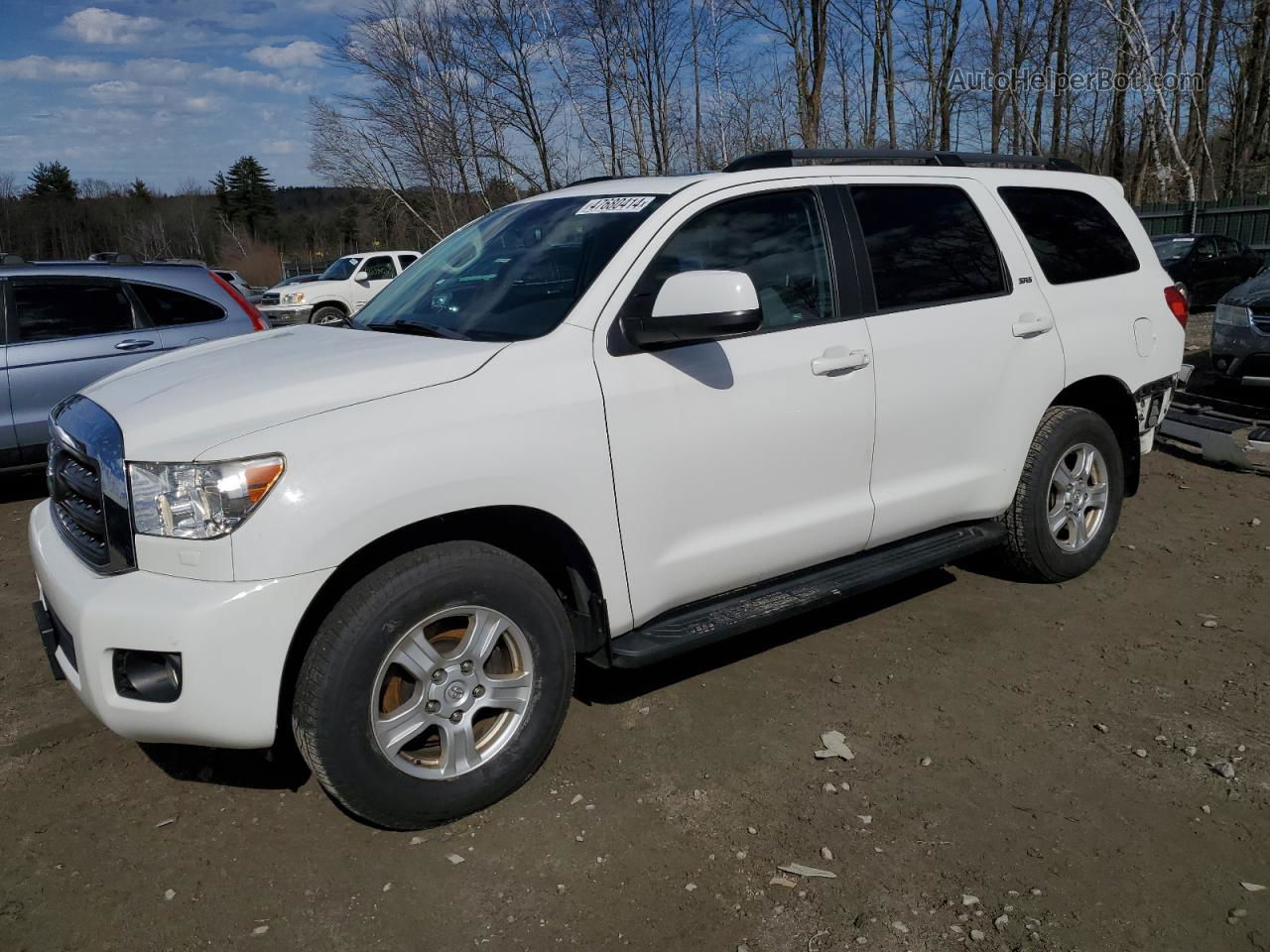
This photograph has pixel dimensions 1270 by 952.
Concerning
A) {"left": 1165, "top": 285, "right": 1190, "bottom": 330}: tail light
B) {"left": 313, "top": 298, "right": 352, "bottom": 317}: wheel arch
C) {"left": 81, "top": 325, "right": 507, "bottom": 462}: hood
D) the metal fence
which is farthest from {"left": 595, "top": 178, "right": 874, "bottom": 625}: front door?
the metal fence

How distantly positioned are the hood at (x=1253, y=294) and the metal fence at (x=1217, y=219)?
12.3 metres

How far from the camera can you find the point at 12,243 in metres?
89.4

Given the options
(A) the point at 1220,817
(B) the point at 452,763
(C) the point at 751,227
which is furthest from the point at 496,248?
(A) the point at 1220,817

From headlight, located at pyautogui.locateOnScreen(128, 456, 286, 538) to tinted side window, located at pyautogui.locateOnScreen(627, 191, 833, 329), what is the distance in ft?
4.76

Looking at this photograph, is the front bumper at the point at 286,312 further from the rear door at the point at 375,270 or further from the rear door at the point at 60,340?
the rear door at the point at 60,340

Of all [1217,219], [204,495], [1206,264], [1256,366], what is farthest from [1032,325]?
[1217,219]

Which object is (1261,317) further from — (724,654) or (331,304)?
(331,304)

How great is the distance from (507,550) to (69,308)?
5.37m

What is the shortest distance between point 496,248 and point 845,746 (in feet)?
7.48

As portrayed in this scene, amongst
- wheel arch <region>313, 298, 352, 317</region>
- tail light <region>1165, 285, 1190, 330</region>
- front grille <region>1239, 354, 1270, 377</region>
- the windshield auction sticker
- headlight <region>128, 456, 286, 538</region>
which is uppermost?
the windshield auction sticker

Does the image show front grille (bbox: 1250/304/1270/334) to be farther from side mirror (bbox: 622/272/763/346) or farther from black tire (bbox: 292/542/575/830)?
black tire (bbox: 292/542/575/830)

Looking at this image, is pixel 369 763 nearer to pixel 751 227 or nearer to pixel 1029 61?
pixel 751 227

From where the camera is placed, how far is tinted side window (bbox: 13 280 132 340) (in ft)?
21.9

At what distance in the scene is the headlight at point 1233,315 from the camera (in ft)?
27.8
